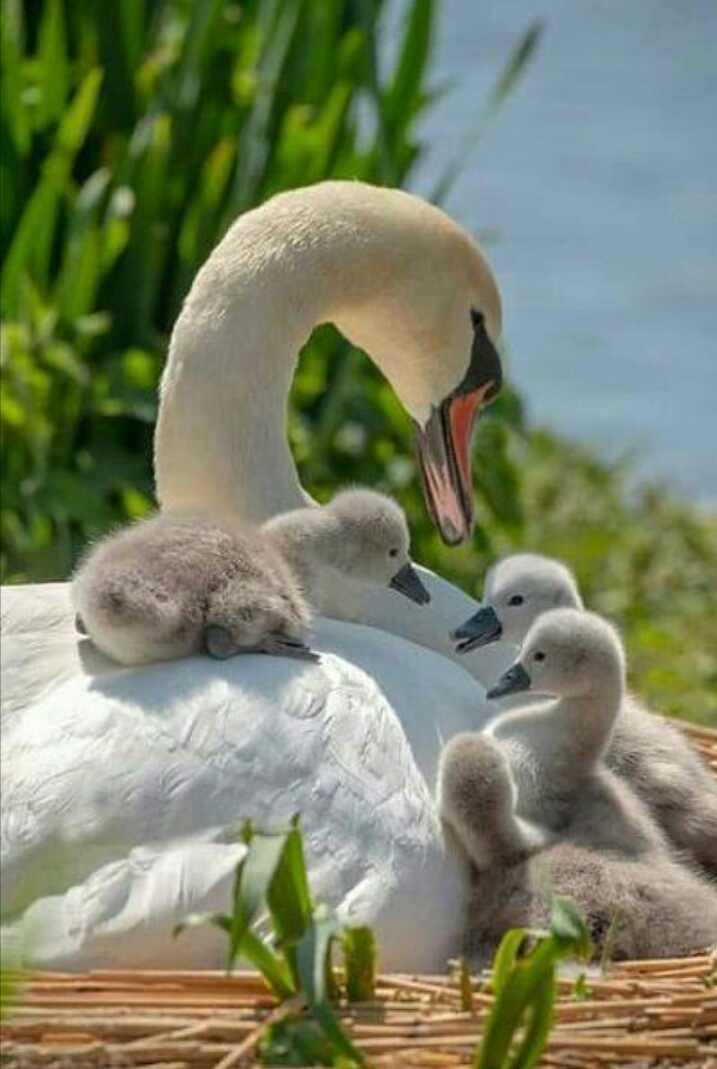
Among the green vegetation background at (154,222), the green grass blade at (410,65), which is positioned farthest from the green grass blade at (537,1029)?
the green grass blade at (410,65)

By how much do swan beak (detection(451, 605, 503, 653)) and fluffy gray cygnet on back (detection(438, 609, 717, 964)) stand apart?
158mm

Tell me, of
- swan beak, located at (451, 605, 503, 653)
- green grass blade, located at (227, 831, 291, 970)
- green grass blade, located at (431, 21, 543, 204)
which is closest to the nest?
green grass blade, located at (227, 831, 291, 970)

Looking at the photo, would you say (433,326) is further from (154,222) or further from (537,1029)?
→ (154,222)

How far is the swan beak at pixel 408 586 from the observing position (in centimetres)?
496

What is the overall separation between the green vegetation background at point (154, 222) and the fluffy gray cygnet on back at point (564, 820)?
120 inches

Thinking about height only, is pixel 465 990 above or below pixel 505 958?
below

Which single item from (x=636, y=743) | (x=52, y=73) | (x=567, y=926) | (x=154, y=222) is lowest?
(x=154, y=222)

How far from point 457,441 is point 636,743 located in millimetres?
812

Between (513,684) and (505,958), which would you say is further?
(513,684)

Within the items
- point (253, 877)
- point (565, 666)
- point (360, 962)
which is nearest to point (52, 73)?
point (565, 666)

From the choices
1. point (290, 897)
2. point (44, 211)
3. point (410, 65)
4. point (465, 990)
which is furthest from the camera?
point (410, 65)

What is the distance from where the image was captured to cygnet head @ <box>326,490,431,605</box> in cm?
493

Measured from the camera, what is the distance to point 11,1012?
4.02 metres

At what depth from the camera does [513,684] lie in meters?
4.74
